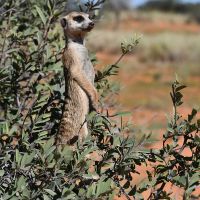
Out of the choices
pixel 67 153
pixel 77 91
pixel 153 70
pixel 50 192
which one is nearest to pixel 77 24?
pixel 77 91

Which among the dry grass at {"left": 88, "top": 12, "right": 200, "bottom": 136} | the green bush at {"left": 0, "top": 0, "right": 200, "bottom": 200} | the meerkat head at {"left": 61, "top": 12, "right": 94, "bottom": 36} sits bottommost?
the dry grass at {"left": 88, "top": 12, "right": 200, "bottom": 136}

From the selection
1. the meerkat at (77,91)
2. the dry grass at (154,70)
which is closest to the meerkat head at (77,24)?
the meerkat at (77,91)

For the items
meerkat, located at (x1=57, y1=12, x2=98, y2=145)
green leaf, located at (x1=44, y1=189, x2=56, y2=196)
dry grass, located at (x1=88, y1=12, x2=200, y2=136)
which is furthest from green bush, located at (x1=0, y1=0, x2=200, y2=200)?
dry grass, located at (x1=88, y1=12, x2=200, y2=136)

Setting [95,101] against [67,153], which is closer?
[67,153]

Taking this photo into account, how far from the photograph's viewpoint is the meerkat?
3445 millimetres

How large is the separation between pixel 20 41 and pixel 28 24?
648 mm

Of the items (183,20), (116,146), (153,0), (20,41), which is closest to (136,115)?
(20,41)

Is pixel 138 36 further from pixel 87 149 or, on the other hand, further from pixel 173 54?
pixel 173 54

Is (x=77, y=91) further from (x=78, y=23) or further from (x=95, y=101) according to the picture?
(x=78, y=23)

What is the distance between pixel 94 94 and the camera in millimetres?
3443

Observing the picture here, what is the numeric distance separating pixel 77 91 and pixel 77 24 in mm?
417

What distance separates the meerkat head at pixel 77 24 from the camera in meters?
3.55

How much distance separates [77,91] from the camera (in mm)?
3455

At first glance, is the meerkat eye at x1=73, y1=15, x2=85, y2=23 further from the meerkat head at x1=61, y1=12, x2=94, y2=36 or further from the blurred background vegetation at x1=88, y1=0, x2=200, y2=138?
the blurred background vegetation at x1=88, y1=0, x2=200, y2=138
